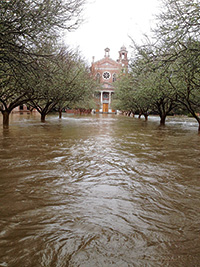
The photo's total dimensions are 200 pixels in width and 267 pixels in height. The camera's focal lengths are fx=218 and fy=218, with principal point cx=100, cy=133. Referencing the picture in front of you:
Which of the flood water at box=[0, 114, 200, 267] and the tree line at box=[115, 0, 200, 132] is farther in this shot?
the tree line at box=[115, 0, 200, 132]

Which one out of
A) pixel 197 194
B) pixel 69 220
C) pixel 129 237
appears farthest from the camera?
pixel 197 194

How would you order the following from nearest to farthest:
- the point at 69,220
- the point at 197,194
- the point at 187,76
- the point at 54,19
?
the point at 69,220, the point at 197,194, the point at 54,19, the point at 187,76

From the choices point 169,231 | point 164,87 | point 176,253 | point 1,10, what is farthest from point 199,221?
point 164,87

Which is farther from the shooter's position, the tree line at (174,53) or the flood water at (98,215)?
the tree line at (174,53)

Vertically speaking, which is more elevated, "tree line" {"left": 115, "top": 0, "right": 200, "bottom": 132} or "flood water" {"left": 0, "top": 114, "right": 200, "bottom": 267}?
"tree line" {"left": 115, "top": 0, "right": 200, "bottom": 132}

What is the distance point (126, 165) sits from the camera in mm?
5578

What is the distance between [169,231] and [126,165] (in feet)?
9.97

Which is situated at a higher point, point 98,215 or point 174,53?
point 174,53

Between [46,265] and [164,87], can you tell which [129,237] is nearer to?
[46,265]

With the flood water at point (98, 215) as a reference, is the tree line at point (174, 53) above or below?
above

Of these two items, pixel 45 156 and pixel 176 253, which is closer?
pixel 176 253

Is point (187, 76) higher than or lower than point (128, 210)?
higher

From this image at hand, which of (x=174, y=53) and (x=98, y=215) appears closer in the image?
(x=98, y=215)

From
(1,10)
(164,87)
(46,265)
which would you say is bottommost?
(46,265)
